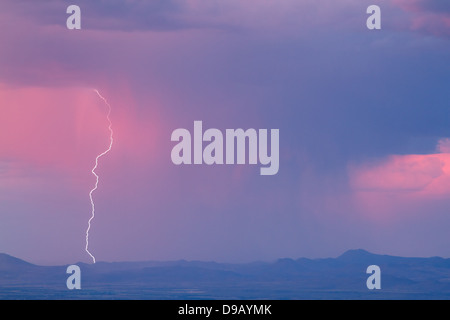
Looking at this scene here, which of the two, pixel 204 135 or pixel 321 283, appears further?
pixel 321 283

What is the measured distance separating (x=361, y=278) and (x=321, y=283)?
3.51 ft

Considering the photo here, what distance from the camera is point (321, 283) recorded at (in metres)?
19.2

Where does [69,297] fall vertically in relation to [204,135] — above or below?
below

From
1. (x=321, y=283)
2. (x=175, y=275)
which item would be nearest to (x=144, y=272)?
(x=175, y=275)

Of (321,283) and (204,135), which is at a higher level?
(204,135)
